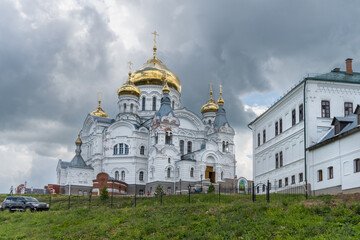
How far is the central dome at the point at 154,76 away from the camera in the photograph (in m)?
66.7

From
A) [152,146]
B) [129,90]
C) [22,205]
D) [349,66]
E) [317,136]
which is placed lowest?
[22,205]

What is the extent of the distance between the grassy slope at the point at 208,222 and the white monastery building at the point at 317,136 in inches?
395

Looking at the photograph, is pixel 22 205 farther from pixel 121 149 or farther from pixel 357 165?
pixel 121 149

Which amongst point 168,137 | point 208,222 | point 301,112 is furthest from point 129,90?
point 208,222

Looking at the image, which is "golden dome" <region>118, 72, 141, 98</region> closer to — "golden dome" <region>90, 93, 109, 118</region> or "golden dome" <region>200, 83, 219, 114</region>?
"golden dome" <region>90, 93, 109, 118</region>

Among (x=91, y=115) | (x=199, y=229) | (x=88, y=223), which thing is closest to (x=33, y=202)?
(x=88, y=223)

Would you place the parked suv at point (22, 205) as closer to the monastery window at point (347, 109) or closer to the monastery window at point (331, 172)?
the monastery window at point (331, 172)

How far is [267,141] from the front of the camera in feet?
131

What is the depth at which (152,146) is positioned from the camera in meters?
55.2

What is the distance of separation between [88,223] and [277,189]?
65.2 feet

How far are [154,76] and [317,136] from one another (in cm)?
3802

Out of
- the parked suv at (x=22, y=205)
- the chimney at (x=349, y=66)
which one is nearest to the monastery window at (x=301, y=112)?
the chimney at (x=349, y=66)

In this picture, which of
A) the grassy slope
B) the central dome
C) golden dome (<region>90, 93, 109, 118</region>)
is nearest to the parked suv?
the grassy slope

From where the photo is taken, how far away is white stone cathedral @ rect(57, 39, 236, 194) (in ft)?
178
